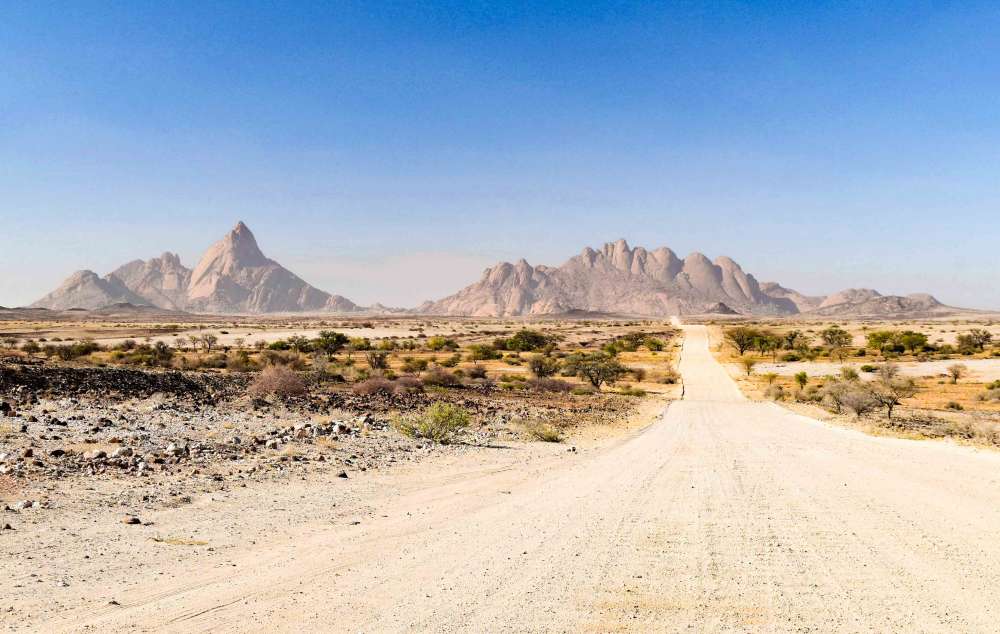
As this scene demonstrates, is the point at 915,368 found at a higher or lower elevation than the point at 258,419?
lower

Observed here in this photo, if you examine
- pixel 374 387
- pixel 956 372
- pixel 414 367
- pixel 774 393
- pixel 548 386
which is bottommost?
pixel 774 393

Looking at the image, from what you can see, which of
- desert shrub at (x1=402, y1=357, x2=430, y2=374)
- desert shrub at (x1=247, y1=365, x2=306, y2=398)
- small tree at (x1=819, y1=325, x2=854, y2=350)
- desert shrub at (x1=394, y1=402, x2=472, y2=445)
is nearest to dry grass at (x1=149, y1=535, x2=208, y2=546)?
desert shrub at (x1=394, y1=402, x2=472, y2=445)

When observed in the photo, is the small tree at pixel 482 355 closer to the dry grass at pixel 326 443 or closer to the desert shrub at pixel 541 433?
the desert shrub at pixel 541 433

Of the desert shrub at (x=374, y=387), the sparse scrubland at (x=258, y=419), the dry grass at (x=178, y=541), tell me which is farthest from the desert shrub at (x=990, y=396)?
the dry grass at (x=178, y=541)

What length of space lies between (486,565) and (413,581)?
3.34 feet

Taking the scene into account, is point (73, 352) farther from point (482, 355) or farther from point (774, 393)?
point (774, 393)

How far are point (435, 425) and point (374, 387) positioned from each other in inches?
393

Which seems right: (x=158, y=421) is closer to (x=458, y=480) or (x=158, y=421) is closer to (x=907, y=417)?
(x=458, y=480)

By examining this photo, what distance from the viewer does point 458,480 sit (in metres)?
13.2

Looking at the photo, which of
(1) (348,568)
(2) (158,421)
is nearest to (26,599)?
(1) (348,568)

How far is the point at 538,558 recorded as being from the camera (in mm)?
8273

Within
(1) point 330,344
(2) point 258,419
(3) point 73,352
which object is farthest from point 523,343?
(2) point 258,419

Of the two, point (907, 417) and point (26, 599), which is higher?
point (26, 599)

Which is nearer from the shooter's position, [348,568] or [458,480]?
[348,568]
